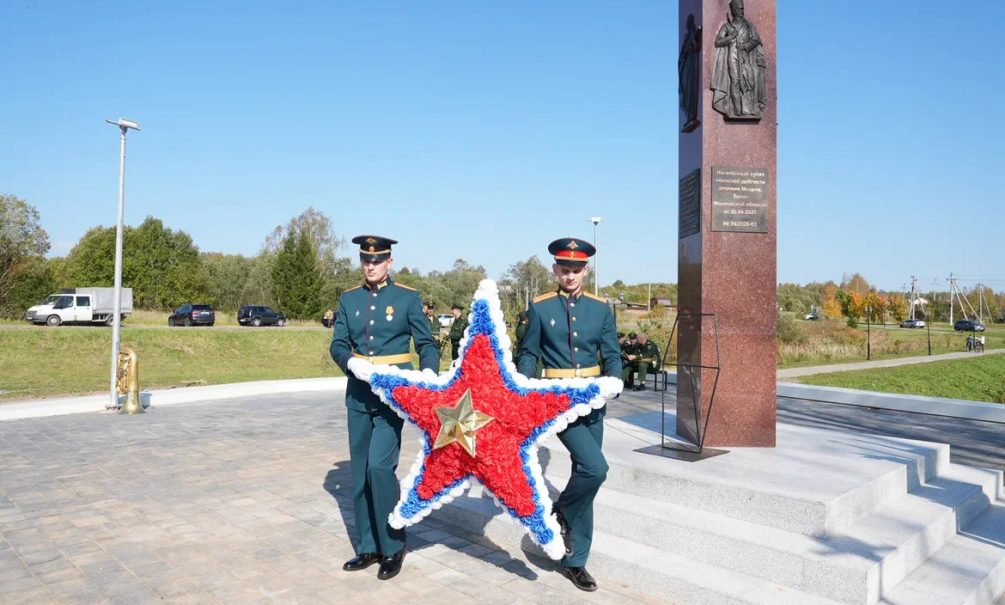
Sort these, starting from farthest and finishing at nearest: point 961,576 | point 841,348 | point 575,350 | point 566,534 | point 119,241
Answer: point 841,348 → point 119,241 → point 575,350 → point 566,534 → point 961,576

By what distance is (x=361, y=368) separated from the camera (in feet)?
13.2

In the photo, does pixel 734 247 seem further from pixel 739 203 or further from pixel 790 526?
pixel 790 526

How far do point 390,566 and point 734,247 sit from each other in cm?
387

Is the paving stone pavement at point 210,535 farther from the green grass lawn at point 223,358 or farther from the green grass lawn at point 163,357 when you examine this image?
the green grass lawn at point 163,357

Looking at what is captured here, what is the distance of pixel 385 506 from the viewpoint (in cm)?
405

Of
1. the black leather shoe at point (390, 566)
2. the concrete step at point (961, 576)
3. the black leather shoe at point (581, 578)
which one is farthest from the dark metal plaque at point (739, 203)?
the black leather shoe at point (390, 566)

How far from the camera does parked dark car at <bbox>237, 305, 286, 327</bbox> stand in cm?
3678

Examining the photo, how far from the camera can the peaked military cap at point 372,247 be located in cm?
427

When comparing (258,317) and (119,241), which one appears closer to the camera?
(119,241)

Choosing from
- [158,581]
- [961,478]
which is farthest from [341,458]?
[961,478]

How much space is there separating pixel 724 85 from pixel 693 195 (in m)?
0.98

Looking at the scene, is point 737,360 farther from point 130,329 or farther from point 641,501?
point 130,329

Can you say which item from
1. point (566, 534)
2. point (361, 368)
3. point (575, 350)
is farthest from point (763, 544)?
point (361, 368)

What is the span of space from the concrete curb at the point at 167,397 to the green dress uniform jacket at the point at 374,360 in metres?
8.36
